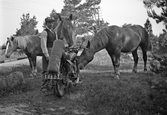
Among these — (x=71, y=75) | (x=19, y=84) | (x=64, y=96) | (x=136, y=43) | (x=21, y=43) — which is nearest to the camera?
(x=64, y=96)

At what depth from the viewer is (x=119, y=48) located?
853 centimetres

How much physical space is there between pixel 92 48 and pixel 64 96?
2.78 metres

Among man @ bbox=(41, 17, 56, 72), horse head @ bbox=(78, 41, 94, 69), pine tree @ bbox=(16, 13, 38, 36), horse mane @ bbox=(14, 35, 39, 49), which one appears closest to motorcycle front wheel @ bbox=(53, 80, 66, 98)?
man @ bbox=(41, 17, 56, 72)

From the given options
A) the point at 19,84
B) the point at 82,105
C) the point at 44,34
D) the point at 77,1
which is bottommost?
the point at 82,105


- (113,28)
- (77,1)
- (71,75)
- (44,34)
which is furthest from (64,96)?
(77,1)

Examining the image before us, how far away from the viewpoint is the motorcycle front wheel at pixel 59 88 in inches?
233

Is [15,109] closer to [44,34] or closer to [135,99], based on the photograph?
[44,34]

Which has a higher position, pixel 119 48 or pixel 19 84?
pixel 119 48

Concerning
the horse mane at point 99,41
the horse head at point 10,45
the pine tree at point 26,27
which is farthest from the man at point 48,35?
the pine tree at point 26,27

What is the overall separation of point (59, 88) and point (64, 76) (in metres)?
0.45

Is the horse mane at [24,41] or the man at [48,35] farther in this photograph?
the horse mane at [24,41]

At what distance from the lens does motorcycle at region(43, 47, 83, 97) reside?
5.78 meters

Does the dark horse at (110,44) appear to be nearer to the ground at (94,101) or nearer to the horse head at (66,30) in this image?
the ground at (94,101)

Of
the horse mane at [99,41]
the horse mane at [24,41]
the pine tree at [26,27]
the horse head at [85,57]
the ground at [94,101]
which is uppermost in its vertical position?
the pine tree at [26,27]
